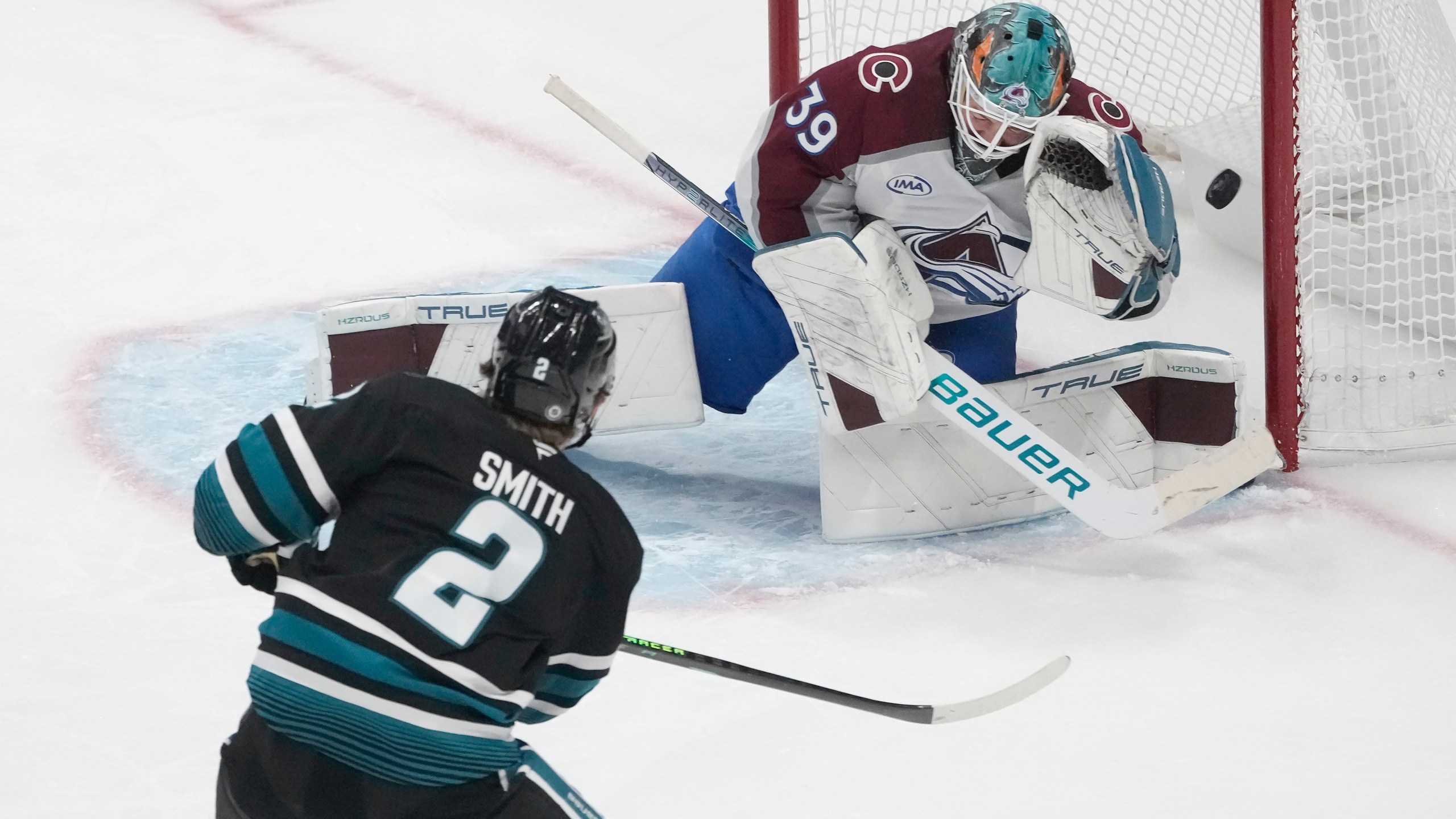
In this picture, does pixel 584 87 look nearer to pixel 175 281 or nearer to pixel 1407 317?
pixel 175 281

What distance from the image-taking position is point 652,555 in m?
2.70

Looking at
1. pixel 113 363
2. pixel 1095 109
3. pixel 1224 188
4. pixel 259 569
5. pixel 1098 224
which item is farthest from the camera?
pixel 1224 188

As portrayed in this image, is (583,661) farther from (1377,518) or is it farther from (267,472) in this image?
(1377,518)

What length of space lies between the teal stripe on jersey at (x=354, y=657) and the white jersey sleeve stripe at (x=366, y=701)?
0.6 inches

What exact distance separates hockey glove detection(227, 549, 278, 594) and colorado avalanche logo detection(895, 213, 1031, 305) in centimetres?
138

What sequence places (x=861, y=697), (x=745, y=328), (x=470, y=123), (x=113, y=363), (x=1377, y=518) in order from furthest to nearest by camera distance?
(x=470, y=123) → (x=113, y=363) → (x=745, y=328) → (x=1377, y=518) → (x=861, y=697)

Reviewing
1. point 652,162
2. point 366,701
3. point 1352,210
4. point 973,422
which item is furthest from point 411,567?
point 1352,210

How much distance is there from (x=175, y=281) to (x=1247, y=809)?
8.95 feet

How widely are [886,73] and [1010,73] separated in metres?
0.24

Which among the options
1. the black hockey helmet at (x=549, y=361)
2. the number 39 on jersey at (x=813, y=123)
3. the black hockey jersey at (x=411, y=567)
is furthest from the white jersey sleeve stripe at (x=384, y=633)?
the number 39 on jersey at (x=813, y=123)

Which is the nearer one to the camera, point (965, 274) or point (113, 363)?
point (965, 274)

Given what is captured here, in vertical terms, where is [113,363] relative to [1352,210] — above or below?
below

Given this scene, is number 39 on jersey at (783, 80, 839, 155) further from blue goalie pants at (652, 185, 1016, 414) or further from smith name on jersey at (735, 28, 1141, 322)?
blue goalie pants at (652, 185, 1016, 414)

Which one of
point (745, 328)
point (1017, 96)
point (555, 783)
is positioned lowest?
point (555, 783)
